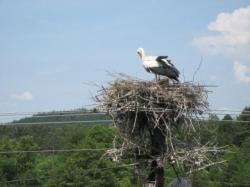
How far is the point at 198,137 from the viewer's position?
9023 mm

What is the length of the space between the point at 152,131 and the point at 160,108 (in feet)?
1.23

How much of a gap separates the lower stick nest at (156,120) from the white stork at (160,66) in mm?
1034

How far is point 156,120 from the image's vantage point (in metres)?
8.29

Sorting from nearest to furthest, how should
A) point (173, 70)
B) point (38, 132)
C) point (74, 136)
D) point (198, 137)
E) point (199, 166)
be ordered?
point (199, 166)
point (198, 137)
point (173, 70)
point (74, 136)
point (38, 132)

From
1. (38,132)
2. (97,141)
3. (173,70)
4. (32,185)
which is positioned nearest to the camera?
(173,70)

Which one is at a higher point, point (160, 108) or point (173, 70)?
point (173, 70)

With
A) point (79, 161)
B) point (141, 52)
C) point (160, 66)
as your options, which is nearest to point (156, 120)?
point (160, 66)

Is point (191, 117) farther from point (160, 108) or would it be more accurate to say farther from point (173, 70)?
point (173, 70)

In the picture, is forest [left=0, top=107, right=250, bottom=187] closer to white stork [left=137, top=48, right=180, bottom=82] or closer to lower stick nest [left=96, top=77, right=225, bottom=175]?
white stork [left=137, top=48, right=180, bottom=82]

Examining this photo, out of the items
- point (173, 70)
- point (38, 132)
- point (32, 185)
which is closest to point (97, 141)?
point (32, 185)

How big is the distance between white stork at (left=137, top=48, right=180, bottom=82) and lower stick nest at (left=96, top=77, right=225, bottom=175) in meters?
1.03

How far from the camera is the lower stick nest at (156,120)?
8.45 meters

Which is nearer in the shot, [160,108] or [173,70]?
[160,108]

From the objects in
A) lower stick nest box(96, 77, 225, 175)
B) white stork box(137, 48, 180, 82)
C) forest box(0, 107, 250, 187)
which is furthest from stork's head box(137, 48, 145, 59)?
forest box(0, 107, 250, 187)
